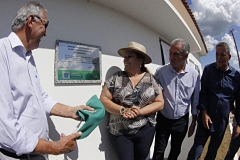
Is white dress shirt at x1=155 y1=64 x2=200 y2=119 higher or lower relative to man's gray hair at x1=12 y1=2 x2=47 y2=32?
lower

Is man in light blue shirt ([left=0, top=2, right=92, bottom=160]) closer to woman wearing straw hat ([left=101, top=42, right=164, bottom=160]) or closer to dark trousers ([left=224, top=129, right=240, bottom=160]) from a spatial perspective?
woman wearing straw hat ([left=101, top=42, right=164, bottom=160])

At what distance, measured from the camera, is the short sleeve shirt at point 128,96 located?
237 cm

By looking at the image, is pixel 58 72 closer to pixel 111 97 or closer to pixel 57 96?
pixel 57 96

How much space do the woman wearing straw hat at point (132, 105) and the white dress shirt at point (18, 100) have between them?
1.04m

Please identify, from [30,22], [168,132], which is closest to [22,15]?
[30,22]

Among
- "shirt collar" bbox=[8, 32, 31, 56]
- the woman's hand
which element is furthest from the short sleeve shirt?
"shirt collar" bbox=[8, 32, 31, 56]

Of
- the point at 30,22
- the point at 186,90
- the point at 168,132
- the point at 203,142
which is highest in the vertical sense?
the point at 30,22

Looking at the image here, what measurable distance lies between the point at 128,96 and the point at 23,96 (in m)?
1.32

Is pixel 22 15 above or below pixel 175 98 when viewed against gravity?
above

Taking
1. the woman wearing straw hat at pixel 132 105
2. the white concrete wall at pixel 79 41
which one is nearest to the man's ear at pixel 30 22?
the white concrete wall at pixel 79 41

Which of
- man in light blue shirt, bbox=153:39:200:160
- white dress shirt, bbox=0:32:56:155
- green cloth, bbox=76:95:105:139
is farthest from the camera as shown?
man in light blue shirt, bbox=153:39:200:160

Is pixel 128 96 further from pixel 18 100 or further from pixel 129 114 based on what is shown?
pixel 18 100

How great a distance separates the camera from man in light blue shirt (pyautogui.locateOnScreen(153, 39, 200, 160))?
263cm

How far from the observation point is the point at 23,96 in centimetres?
133
